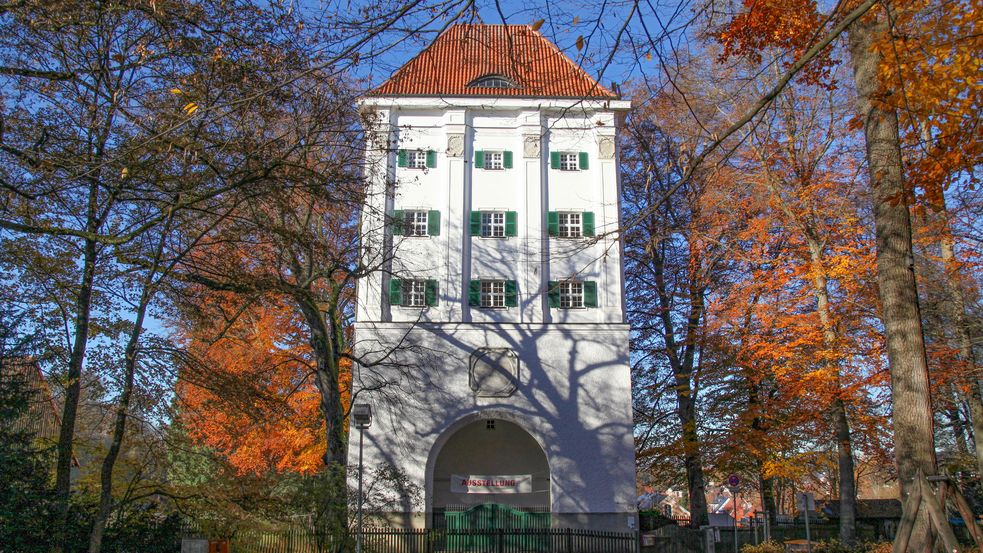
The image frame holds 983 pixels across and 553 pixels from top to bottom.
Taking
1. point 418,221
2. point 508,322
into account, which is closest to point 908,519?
point 508,322

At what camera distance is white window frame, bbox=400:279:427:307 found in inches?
1040

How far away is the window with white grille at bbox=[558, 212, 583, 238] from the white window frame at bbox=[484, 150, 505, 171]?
2.78 m

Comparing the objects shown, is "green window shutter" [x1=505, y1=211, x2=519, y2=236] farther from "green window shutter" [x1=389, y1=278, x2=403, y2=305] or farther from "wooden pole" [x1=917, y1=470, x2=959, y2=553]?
"wooden pole" [x1=917, y1=470, x2=959, y2=553]

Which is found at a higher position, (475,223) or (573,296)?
(475,223)

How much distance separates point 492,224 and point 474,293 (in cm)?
262

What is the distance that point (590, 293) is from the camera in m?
26.6

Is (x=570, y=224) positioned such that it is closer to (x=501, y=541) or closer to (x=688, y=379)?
(x=688, y=379)

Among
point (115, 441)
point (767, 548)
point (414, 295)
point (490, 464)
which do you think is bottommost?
point (767, 548)

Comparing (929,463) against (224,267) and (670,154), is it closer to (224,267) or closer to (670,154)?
(224,267)

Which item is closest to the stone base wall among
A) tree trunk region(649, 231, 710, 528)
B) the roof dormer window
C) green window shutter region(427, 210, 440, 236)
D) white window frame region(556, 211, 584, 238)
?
tree trunk region(649, 231, 710, 528)

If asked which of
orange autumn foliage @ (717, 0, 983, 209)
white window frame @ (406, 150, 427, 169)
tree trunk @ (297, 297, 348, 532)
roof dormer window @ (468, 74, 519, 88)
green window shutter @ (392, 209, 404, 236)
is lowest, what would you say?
tree trunk @ (297, 297, 348, 532)

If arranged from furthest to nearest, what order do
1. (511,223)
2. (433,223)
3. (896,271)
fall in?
(511,223) → (433,223) → (896,271)

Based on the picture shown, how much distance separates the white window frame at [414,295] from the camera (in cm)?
2641

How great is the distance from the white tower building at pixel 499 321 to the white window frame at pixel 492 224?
39 millimetres
